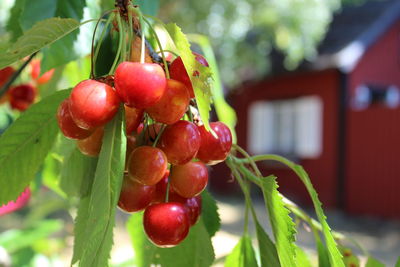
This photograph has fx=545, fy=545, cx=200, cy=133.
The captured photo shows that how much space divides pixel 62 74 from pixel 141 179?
1.75 ft

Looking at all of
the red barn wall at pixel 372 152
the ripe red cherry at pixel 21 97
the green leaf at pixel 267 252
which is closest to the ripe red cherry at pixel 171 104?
the green leaf at pixel 267 252

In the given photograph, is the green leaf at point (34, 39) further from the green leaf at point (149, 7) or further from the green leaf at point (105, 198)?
the green leaf at point (149, 7)

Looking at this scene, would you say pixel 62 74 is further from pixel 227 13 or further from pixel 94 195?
pixel 227 13

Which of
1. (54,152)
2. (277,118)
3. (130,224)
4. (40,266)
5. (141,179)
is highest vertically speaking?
(141,179)

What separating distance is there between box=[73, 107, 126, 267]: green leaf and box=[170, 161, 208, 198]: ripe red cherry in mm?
124

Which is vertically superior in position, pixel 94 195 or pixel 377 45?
pixel 94 195

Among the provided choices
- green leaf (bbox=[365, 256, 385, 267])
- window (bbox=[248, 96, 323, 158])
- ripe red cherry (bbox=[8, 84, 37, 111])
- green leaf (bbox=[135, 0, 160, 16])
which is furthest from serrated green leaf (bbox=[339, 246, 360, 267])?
window (bbox=[248, 96, 323, 158])

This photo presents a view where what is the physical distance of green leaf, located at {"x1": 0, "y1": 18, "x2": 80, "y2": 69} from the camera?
0.60m

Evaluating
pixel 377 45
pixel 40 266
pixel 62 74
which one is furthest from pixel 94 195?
pixel 377 45

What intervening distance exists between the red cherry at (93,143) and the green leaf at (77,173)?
9 centimetres

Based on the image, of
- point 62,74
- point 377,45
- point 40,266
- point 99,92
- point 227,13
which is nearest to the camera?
point 99,92

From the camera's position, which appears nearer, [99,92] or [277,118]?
[99,92]

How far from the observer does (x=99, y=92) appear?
21.6 inches

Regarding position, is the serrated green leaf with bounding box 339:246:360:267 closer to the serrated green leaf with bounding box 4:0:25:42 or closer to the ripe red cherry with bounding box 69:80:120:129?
the ripe red cherry with bounding box 69:80:120:129
